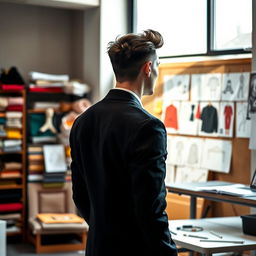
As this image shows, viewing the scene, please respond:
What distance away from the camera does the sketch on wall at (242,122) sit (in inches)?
174

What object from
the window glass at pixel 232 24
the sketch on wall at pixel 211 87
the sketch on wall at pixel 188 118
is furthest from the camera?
the sketch on wall at pixel 188 118

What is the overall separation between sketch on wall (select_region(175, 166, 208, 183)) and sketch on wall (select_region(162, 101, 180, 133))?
351 mm

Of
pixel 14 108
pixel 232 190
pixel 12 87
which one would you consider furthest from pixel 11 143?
pixel 232 190

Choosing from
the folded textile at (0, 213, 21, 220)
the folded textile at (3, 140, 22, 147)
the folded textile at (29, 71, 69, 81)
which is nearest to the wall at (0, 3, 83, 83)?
the folded textile at (29, 71, 69, 81)

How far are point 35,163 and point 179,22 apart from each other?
1.88 m

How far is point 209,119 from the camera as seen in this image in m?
4.80

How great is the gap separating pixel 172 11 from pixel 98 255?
12.2 feet

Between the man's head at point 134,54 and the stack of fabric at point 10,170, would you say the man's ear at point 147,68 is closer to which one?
the man's head at point 134,54

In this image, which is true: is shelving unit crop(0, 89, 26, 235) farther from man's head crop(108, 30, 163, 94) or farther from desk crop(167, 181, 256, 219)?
man's head crop(108, 30, 163, 94)

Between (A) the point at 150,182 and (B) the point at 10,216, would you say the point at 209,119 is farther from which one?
(A) the point at 150,182

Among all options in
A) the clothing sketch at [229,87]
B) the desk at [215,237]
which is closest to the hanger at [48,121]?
the clothing sketch at [229,87]

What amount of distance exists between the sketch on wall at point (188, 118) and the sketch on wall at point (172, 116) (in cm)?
5

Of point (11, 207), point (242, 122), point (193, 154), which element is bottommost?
point (11, 207)

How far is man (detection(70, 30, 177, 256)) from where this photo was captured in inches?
72.0
